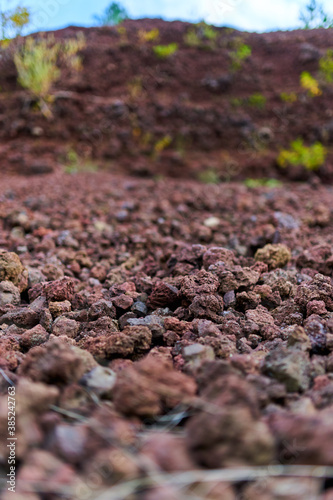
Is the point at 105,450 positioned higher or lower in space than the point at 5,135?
lower

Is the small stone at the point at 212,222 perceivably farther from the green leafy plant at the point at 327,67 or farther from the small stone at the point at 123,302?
the green leafy plant at the point at 327,67

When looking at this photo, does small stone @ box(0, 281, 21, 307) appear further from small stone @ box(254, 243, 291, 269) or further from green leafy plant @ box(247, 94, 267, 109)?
green leafy plant @ box(247, 94, 267, 109)

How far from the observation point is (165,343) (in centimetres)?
117

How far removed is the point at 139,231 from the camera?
8.35 ft

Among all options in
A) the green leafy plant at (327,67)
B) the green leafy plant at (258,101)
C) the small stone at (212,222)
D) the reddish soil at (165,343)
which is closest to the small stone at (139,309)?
the reddish soil at (165,343)

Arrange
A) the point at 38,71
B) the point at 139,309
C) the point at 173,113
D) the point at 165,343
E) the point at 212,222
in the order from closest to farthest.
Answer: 1. the point at 165,343
2. the point at 139,309
3. the point at 212,222
4. the point at 38,71
5. the point at 173,113

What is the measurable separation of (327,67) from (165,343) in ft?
22.3

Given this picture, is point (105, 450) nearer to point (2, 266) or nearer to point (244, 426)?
point (244, 426)

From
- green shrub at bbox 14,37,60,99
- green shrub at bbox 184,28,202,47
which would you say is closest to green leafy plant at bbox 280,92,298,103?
green shrub at bbox 184,28,202,47

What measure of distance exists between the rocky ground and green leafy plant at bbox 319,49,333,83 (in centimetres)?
489

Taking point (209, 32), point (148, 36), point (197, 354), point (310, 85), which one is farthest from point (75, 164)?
point (209, 32)

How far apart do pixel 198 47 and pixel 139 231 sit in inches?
263

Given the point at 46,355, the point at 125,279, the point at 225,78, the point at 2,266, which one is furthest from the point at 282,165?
the point at 46,355

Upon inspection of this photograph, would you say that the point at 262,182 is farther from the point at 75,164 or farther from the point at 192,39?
the point at 192,39
